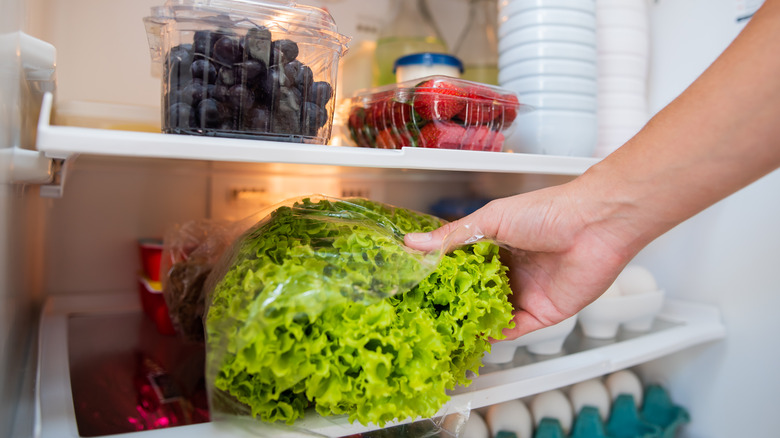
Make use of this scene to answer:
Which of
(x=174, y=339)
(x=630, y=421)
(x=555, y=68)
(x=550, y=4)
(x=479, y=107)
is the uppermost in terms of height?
(x=550, y=4)

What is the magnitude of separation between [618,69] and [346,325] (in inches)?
37.9

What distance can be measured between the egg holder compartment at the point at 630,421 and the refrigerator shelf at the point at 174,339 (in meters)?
0.16

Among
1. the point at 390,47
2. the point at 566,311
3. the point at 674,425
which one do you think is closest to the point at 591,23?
the point at 390,47

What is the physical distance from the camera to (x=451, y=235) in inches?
26.5

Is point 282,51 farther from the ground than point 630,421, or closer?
farther from the ground

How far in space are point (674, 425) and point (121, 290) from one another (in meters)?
1.36

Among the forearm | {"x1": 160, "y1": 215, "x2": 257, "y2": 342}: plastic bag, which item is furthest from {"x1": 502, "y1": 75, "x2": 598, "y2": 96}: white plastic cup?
{"x1": 160, "y1": 215, "x2": 257, "y2": 342}: plastic bag

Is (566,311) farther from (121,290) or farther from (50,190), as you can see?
(121,290)

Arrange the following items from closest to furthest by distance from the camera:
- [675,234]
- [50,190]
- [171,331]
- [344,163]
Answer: [344,163], [50,190], [171,331], [675,234]

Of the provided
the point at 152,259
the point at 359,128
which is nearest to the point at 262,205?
the point at 152,259

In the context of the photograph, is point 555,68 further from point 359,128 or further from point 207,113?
point 207,113

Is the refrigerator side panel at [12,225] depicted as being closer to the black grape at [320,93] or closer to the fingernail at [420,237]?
the black grape at [320,93]

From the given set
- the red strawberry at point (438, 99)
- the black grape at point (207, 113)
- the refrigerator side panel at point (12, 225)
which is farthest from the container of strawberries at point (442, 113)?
the refrigerator side panel at point (12, 225)

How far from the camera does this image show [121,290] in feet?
4.15
